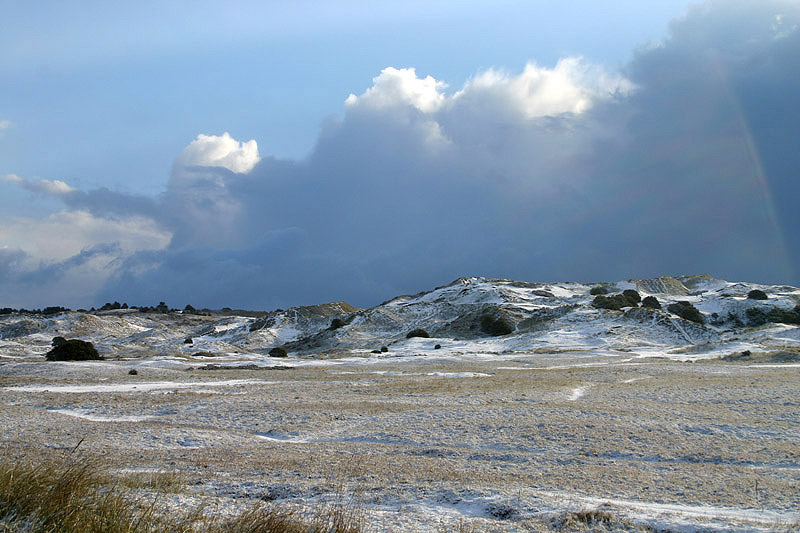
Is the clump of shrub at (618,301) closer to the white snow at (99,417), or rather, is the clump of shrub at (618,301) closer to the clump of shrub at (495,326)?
the clump of shrub at (495,326)

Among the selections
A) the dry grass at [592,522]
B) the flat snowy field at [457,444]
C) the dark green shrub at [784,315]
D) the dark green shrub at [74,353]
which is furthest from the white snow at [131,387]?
the dark green shrub at [784,315]

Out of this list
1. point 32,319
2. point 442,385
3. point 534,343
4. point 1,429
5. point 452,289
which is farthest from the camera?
point 452,289

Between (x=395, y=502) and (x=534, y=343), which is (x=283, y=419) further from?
(x=534, y=343)

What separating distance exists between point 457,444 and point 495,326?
58868 millimetres

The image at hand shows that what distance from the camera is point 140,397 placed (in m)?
22.2

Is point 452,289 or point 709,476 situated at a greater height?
point 452,289

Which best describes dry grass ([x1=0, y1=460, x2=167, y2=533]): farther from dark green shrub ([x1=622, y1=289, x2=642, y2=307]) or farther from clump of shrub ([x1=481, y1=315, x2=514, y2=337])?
dark green shrub ([x1=622, y1=289, x2=642, y2=307])

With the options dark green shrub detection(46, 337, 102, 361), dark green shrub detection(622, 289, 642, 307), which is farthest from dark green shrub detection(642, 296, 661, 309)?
dark green shrub detection(46, 337, 102, 361)

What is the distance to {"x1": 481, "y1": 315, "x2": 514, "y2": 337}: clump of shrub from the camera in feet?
230

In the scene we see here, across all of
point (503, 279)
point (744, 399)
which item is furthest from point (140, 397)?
point (503, 279)

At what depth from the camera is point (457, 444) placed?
13.6 m

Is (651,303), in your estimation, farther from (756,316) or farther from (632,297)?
(756,316)

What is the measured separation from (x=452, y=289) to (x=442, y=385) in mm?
78563

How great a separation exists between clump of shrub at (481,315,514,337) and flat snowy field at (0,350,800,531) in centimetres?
4256
